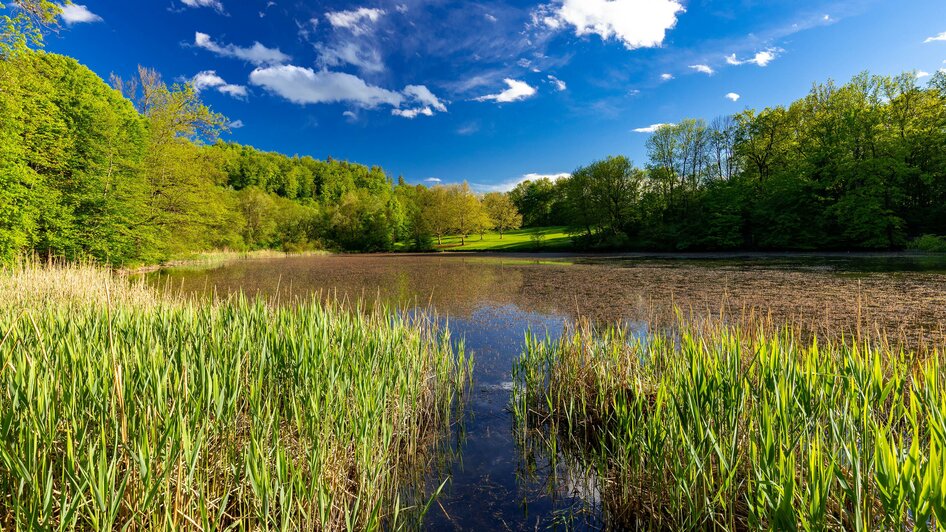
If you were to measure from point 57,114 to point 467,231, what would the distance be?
42683 mm

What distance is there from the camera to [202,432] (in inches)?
76.7

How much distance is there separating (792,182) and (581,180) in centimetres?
1785

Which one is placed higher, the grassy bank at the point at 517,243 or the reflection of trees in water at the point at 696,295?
the grassy bank at the point at 517,243

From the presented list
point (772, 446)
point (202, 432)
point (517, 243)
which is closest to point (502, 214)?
point (517, 243)

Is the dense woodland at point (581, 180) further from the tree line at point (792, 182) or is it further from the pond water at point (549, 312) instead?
the pond water at point (549, 312)

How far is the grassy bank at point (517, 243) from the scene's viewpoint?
44.2 m

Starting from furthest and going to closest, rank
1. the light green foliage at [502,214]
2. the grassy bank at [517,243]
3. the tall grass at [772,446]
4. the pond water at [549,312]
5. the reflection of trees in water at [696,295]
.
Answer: the light green foliage at [502,214]
the grassy bank at [517,243]
the reflection of trees in water at [696,295]
the pond water at [549,312]
the tall grass at [772,446]

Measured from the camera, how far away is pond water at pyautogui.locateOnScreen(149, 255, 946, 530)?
2.99m

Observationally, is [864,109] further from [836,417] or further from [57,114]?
[57,114]

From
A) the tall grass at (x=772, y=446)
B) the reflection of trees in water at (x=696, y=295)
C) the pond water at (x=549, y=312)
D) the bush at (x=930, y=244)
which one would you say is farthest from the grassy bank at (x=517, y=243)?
the tall grass at (x=772, y=446)

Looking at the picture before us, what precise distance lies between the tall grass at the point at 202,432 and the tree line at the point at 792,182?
112 feet

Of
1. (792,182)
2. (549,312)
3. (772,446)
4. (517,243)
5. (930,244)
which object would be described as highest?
(792,182)

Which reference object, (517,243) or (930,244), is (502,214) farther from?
(930,244)

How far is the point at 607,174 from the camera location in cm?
4091
